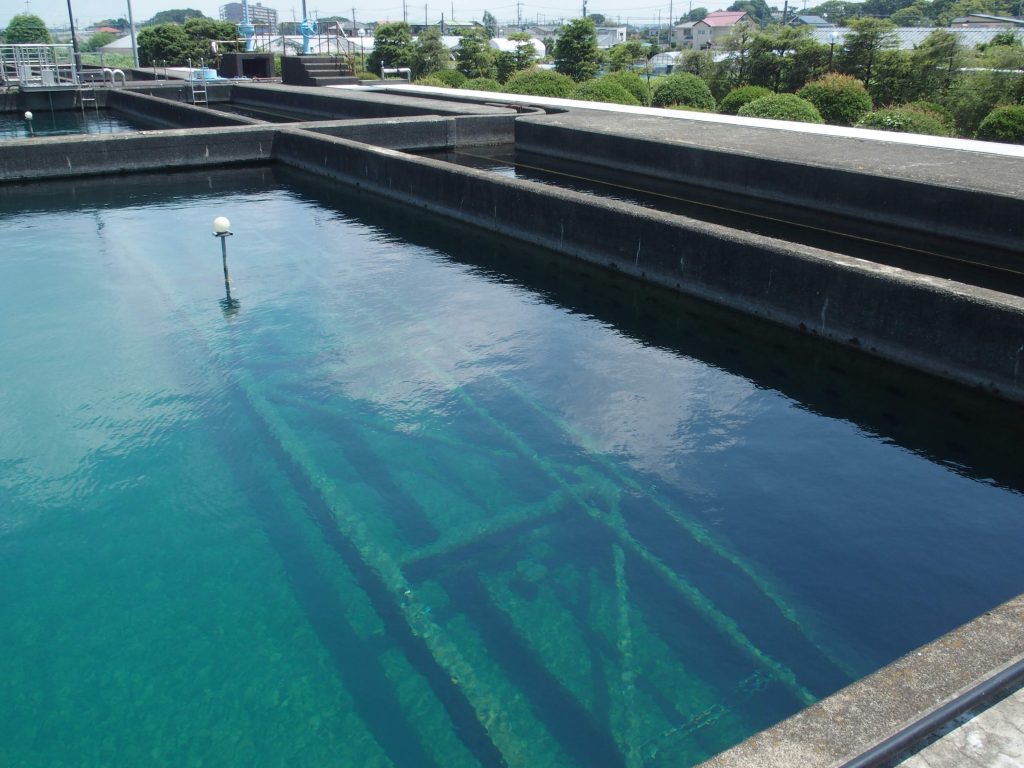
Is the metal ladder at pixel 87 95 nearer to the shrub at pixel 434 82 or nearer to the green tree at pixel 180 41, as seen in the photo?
the shrub at pixel 434 82

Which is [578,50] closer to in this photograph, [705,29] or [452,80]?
[452,80]

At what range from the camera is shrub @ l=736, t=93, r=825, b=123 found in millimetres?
21984

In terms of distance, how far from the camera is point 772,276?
9.79 m

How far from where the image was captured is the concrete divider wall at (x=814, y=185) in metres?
12.6

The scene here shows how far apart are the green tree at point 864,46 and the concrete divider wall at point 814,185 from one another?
13.0m

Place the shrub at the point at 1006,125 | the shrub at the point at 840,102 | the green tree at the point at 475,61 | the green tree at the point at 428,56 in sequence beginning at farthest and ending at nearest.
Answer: the green tree at the point at 428,56 < the green tree at the point at 475,61 < the shrub at the point at 840,102 < the shrub at the point at 1006,125

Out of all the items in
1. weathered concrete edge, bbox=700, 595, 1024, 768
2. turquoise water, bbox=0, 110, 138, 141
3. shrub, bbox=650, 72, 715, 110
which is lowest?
weathered concrete edge, bbox=700, 595, 1024, 768

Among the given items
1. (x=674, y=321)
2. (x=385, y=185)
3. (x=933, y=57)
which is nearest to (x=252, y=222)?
(x=385, y=185)

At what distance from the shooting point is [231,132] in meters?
19.2

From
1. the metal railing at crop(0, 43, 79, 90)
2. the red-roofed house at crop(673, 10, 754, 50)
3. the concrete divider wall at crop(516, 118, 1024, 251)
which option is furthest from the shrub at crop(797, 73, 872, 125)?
the red-roofed house at crop(673, 10, 754, 50)

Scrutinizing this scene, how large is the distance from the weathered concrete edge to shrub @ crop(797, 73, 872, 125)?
71.7ft

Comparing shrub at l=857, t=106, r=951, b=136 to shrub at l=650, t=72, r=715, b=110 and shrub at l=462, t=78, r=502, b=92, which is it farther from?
shrub at l=462, t=78, r=502, b=92

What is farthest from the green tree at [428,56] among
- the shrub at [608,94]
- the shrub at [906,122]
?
the shrub at [906,122]

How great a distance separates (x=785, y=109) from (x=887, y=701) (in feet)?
69.0
